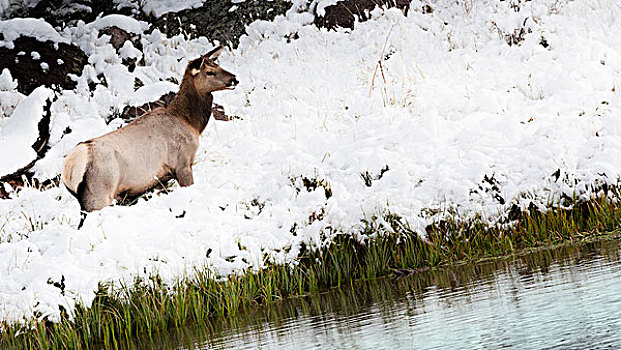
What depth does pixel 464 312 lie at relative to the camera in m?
4.40

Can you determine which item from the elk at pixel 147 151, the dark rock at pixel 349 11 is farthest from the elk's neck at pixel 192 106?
the dark rock at pixel 349 11

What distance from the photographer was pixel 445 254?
7.54 m

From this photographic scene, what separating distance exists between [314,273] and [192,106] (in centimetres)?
358

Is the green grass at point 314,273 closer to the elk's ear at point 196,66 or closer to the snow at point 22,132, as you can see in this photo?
the elk's ear at point 196,66

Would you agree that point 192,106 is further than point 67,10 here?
No

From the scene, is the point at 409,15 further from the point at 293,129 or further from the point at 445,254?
the point at 445,254

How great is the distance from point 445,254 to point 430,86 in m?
6.07

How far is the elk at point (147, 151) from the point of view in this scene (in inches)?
340

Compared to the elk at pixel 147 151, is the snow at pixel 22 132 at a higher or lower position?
higher

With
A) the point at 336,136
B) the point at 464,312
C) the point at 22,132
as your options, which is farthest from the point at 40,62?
the point at 464,312

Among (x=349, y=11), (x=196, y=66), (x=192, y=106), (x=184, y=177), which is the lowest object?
(x=184, y=177)

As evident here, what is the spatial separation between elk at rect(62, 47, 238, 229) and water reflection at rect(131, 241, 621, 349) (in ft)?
9.54

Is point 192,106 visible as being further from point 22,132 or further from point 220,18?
point 220,18

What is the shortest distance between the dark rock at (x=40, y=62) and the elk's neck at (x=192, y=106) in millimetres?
5148
